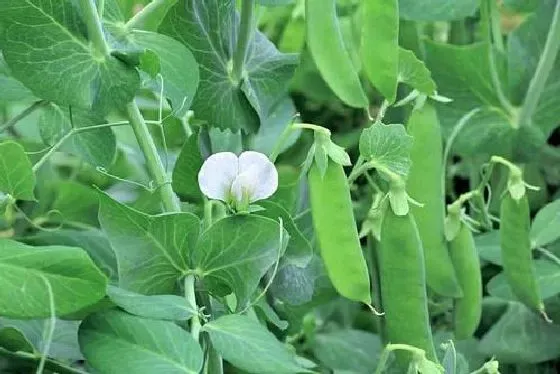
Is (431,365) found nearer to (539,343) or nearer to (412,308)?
(412,308)

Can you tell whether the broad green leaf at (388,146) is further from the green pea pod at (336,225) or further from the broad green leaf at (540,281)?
A: the broad green leaf at (540,281)

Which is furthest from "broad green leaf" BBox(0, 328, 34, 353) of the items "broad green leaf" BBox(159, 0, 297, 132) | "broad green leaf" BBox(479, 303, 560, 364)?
"broad green leaf" BBox(479, 303, 560, 364)

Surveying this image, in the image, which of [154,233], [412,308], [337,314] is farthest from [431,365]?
[337,314]

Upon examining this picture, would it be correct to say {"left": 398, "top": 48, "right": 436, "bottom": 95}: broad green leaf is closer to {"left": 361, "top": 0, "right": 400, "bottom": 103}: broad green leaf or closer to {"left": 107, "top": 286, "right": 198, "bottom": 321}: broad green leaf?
{"left": 361, "top": 0, "right": 400, "bottom": 103}: broad green leaf

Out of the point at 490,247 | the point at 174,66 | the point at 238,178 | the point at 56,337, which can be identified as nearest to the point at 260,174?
the point at 238,178

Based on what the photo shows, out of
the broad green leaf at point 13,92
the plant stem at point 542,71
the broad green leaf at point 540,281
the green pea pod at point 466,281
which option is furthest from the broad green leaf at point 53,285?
the plant stem at point 542,71

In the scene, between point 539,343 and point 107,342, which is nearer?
point 107,342
